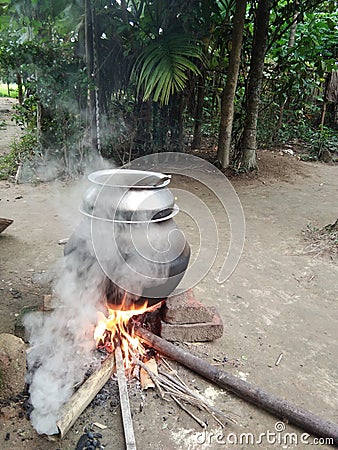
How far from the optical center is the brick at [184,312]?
221 centimetres

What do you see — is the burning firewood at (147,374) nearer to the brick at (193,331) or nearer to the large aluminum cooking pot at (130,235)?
the brick at (193,331)

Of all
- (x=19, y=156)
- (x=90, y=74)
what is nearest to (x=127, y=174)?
(x=90, y=74)

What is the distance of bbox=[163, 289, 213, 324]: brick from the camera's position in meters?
2.21

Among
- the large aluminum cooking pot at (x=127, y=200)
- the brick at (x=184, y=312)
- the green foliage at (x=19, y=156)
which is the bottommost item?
the brick at (x=184, y=312)

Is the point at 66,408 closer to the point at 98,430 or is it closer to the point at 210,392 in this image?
the point at 98,430

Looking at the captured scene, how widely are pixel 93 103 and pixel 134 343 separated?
13.8 ft

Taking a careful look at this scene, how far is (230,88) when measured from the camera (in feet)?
18.9

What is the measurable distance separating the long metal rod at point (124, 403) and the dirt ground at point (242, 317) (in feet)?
0.15

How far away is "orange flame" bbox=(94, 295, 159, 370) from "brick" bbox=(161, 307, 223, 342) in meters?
0.16

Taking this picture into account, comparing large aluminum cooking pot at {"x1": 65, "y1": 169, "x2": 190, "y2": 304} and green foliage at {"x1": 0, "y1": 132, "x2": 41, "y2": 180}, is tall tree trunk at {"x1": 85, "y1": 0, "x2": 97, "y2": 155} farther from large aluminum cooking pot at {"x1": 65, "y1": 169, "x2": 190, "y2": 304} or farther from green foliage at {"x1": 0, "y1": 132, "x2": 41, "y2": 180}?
large aluminum cooking pot at {"x1": 65, "y1": 169, "x2": 190, "y2": 304}

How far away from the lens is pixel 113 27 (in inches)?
216

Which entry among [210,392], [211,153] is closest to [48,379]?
[210,392]

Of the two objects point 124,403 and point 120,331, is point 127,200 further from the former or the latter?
point 124,403

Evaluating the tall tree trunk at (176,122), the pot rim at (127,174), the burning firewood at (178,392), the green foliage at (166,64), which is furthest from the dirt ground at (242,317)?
the tall tree trunk at (176,122)
